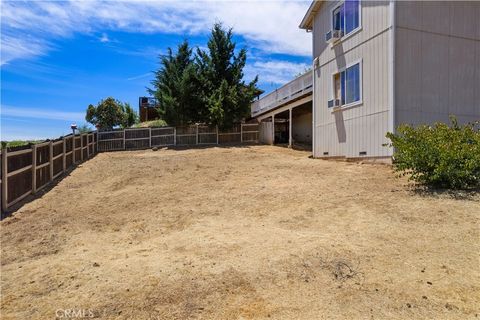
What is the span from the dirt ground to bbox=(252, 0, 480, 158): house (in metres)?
3.36

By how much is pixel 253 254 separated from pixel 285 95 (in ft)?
54.4

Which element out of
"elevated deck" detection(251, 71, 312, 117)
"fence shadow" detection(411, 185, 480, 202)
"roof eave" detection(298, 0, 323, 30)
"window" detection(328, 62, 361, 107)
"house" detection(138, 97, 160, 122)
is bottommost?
"fence shadow" detection(411, 185, 480, 202)

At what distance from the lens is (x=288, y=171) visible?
10820 mm

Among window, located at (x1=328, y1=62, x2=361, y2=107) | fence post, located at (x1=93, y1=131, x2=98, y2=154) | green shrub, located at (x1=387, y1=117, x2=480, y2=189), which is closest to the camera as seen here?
green shrub, located at (x1=387, y1=117, x2=480, y2=189)

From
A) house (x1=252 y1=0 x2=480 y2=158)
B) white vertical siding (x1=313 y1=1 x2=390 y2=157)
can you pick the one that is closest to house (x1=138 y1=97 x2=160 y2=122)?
white vertical siding (x1=313 y1=1 x2=390 y2=157)

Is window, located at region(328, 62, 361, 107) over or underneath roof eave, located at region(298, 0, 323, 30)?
underneath

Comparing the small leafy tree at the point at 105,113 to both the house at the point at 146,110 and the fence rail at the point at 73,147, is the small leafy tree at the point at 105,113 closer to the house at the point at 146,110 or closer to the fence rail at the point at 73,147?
the house at the point at 146,110

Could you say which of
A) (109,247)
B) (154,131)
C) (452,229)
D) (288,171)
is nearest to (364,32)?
(288,171)

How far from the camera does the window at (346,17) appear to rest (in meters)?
12.3

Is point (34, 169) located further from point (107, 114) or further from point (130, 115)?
point (130, 115)

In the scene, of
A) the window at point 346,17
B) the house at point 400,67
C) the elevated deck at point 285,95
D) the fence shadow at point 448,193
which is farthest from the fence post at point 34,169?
the elevated deck at point 285,95

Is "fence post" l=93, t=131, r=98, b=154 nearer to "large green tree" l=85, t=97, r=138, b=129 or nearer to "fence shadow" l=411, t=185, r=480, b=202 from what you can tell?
"large green tree" l=85, t=97, r=138, b=129

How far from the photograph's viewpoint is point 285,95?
66.2ft

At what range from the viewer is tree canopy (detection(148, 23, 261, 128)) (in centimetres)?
2184
